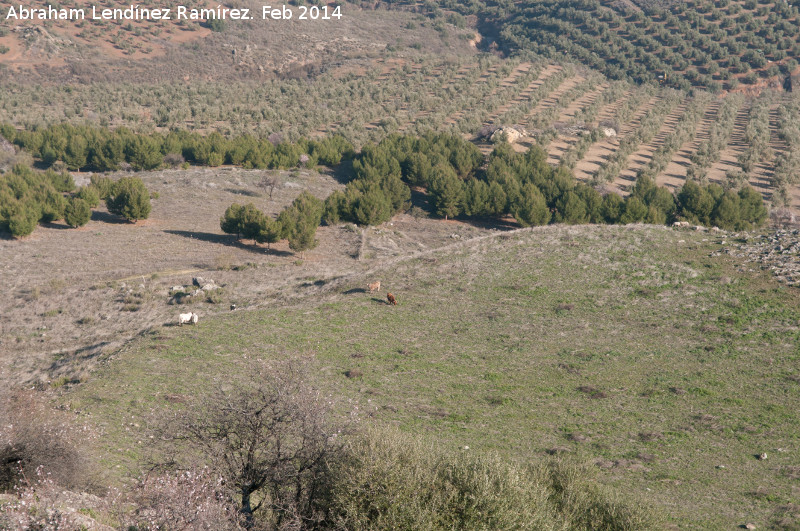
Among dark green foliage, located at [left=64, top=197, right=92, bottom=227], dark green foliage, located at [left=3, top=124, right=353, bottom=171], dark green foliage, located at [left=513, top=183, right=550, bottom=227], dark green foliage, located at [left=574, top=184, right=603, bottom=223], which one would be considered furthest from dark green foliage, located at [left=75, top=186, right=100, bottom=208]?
dark green foliage, located at [left=574, top=184, right=603, bottom=223]

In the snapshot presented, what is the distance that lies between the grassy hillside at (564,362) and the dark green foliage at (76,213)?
1254 inches

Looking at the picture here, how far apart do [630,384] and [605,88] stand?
126754 millimetres

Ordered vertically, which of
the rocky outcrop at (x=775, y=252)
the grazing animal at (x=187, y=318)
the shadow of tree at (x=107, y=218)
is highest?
the rocky outcrop at (x=775, y=252)

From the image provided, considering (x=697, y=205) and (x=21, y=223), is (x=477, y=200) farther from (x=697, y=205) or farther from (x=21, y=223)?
(x=21, y=223)

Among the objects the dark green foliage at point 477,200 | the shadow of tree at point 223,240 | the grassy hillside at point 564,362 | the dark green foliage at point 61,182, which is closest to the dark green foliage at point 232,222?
the shadow of tree at point 223,240

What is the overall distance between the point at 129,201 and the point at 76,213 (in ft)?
17.4

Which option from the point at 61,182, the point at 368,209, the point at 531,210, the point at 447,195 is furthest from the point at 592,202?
the point at 61,182

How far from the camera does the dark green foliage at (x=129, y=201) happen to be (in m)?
66.3

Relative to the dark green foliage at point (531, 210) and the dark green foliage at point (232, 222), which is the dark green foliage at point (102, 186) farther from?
the dark green foliage at point (531, 210)

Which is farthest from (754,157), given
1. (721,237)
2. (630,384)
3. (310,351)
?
(310,351)

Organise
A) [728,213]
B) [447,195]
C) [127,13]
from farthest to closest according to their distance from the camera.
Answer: [127,13] < [447,195] < [728,213]

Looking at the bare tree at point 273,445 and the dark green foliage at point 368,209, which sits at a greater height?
the bare tree at point 273,445

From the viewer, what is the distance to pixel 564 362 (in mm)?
33406

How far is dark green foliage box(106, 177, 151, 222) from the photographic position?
66312mm
